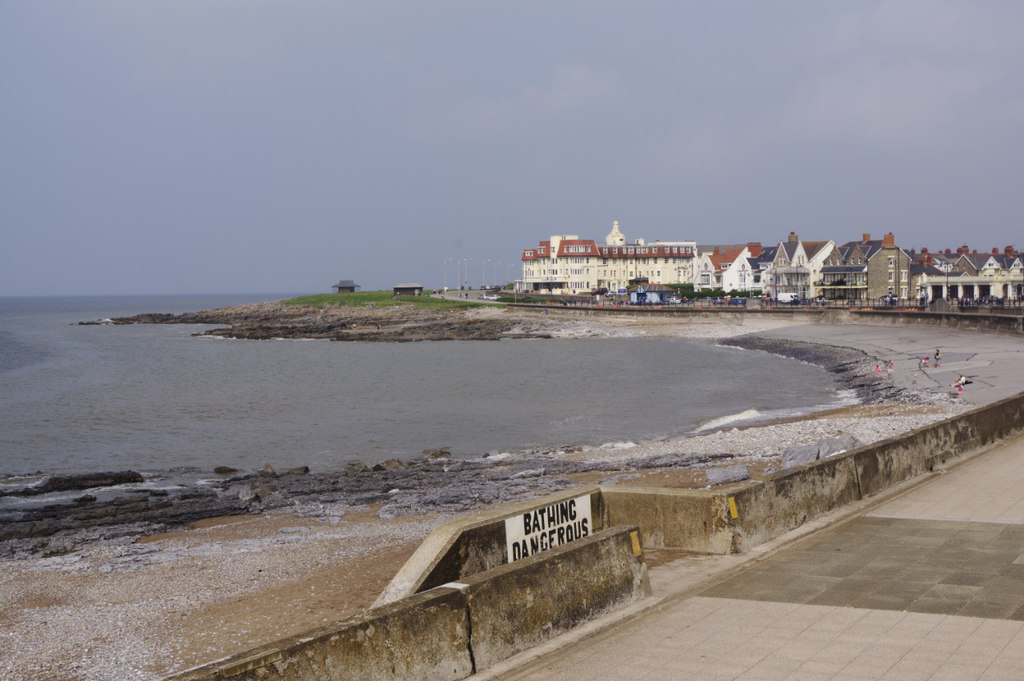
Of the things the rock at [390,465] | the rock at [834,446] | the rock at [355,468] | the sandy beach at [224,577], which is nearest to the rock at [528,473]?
the sandy beach at [224,577]

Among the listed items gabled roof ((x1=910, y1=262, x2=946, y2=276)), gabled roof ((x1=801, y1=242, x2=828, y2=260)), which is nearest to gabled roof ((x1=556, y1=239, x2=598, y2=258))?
gabled roof ((x1=801, y1=242, x2=828, y2=260))

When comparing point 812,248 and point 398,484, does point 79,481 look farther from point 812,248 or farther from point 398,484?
point 812,248

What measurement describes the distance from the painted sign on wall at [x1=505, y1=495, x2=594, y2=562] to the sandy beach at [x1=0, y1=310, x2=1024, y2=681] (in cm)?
468

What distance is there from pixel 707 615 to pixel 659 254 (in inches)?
6674

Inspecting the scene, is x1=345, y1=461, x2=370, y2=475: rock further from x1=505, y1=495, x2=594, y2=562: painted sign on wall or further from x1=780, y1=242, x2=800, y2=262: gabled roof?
x1=780, y1=242, x2=800, y2=262: gabled roof

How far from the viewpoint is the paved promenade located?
7020 millimetres

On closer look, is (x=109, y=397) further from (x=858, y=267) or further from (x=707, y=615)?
(x=858, y=267)

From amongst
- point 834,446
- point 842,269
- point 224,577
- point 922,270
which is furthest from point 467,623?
point 922,270

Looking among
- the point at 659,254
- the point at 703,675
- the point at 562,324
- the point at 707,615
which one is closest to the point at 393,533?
the point at 707,615

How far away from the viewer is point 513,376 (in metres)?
61.3

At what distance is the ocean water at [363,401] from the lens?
111ft

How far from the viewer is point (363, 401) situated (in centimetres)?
4869

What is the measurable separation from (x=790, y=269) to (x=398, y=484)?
115 m

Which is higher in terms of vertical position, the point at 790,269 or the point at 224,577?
the point at 790,269
